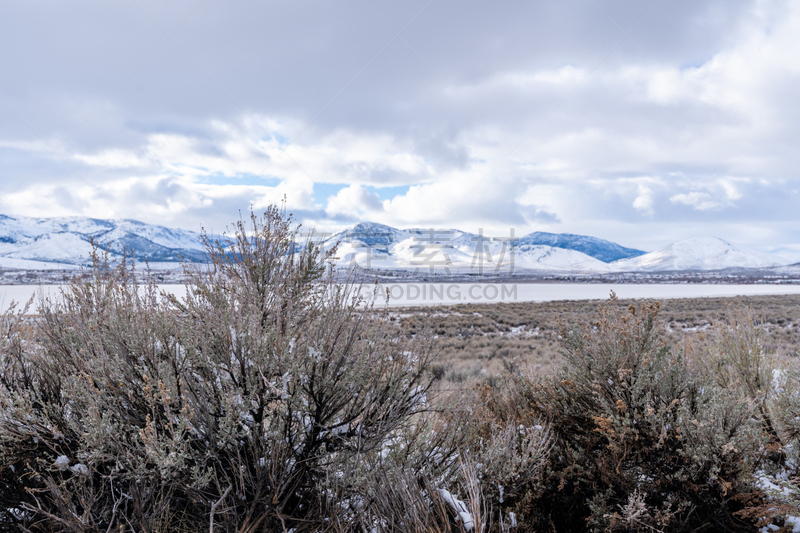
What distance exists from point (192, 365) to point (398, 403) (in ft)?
5.00

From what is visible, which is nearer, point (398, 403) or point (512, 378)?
point (398, 403)

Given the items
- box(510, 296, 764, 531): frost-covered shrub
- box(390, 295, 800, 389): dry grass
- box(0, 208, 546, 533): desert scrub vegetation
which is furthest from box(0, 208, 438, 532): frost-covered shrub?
box(390, 295, 800, 389): dry grass

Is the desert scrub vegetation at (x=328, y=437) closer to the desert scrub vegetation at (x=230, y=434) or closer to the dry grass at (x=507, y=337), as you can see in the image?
the desert scrub vegetation at (x=230, y=434)

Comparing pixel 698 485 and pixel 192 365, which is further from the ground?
pixel 192 365

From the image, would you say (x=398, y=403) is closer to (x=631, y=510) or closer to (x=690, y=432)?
(x=631, y=510)

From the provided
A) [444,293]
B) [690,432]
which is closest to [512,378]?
[690,432]

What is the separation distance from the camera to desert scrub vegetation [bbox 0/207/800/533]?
269 centimetres

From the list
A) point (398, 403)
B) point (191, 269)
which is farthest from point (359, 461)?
point (191, 269)

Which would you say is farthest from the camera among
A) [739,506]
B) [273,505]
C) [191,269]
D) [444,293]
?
[444,293]

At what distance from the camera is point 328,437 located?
3.05m

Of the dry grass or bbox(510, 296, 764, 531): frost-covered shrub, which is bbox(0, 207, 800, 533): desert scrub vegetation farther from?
the dry grass

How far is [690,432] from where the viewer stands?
3104 mm

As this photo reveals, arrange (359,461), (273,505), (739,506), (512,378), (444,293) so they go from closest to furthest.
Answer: (273,505) → (359,461) → (739,506) → (512,378) → (444,293)

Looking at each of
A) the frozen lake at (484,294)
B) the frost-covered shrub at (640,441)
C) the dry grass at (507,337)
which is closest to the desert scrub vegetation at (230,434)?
the frost-covered shrub at (640,441)
